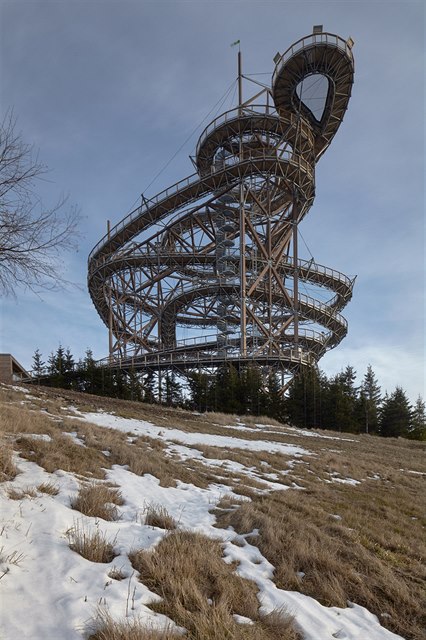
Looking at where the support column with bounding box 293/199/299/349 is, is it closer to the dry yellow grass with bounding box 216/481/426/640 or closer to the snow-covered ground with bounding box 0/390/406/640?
the dry yellow grass with bounding box 216/481/426/640

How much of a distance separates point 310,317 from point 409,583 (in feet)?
147

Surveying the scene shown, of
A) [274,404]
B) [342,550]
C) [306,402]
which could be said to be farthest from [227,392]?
[342,550]

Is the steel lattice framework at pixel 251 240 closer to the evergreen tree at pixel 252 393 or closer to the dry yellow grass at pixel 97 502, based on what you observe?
the evergreen tree at pixel 252 393

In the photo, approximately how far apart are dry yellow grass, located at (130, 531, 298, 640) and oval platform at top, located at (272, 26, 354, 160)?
45.5 m

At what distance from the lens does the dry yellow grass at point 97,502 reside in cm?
500

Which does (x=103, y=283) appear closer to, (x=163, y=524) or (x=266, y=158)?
(x=266, y=158)

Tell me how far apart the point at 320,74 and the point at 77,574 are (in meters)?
47.9

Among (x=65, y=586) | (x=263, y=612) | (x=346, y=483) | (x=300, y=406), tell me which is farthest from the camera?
(x=300, y=406)

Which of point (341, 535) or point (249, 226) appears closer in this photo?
point (341, 535)

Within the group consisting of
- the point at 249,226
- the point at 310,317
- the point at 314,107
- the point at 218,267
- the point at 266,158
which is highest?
the point at 314,107

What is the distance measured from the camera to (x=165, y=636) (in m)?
2.91

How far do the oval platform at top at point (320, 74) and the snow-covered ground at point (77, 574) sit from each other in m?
44.9

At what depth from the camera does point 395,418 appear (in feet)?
151

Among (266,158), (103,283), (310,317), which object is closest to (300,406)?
(310,317)
